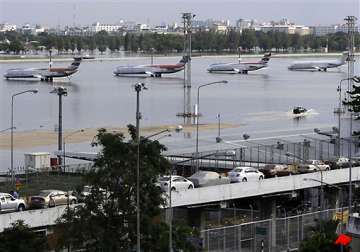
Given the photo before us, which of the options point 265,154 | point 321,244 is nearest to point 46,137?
point 265,154

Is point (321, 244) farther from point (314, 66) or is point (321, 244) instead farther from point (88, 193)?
point (314, 66)

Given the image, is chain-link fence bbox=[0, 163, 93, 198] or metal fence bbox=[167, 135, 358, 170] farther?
metal fence bbox=[167, 135, 358, 170]

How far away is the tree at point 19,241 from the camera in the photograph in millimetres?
18969

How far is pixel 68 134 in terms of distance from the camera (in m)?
56.7

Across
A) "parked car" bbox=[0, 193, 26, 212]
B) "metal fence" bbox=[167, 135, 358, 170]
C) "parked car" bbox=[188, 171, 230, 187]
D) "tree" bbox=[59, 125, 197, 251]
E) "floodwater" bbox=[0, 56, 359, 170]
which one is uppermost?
"tree" bbox=[59, 125, 197, 251]

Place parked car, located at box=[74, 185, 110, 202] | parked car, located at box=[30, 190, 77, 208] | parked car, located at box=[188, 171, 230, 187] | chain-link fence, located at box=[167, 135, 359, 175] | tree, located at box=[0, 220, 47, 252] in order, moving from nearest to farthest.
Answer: parked car, located at box=[74, 185, 110, 202] → tree, located at box=[0, 220, 47, 252] → parked car, located at box=[30, 190, 77, 208] → parked car, located at box=[188, 171, 230, 187] → chain-link fence, located at box=[167, 135, 359, 175]

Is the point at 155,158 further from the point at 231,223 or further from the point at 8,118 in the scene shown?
the point at 8,118

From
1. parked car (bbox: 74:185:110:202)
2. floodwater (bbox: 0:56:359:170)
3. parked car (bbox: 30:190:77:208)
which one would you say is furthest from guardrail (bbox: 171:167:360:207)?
floodwater (bbox: 0:56:359:170)

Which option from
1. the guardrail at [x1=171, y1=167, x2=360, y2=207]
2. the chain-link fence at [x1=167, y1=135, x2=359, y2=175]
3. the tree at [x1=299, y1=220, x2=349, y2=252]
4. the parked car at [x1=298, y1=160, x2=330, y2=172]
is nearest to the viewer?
the tree at [x1=299, y1=220, x2=349, y2=252]

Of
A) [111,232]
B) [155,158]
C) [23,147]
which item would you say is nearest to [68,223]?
[111,232]

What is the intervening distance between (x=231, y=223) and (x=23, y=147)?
24186 millimetres

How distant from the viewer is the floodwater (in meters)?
68.0

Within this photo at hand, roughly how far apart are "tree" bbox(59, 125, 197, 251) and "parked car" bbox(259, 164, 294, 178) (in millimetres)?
14736

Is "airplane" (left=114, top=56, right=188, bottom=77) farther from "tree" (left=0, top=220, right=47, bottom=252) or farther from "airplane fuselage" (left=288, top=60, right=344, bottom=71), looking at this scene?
"tree" (left=0, top=220, right=47, bottom=252)
